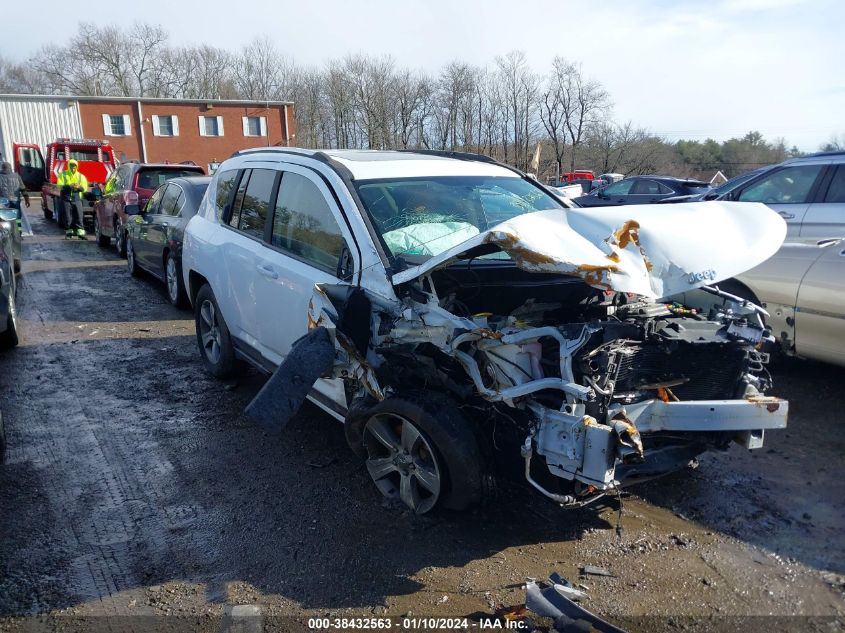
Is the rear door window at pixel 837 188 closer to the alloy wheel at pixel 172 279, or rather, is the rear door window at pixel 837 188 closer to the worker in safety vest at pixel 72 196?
the alloy wheel at pixel 172 279

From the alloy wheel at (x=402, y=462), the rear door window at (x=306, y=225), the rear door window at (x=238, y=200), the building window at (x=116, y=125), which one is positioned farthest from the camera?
the building window at (x=116, y=125)

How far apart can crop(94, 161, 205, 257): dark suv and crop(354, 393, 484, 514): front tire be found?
8.88 metres

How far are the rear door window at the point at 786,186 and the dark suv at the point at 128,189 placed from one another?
28.8ft

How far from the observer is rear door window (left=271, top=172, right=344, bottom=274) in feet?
12.9

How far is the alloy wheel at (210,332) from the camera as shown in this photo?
557cm

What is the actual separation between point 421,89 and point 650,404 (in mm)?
46812

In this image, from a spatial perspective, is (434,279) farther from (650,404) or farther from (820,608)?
(820,608)

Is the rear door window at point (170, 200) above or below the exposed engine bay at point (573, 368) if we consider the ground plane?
above

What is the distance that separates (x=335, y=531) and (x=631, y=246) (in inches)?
83.6

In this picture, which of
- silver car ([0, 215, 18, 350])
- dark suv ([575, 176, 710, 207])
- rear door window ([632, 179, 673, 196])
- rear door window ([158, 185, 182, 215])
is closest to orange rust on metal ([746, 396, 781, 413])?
silver car ([0, 215, 18, 350])

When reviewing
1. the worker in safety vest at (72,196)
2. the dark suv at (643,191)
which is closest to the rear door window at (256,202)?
the dark suv at (643,191)

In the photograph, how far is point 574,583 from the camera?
9.78 ft

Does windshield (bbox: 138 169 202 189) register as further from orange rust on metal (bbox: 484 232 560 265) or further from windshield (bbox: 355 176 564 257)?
orange rust on metal (bbox: 484 232 560 265)

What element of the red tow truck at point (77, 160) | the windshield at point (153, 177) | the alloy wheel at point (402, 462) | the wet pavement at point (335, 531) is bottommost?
the wet pavement at point (335, 531)
